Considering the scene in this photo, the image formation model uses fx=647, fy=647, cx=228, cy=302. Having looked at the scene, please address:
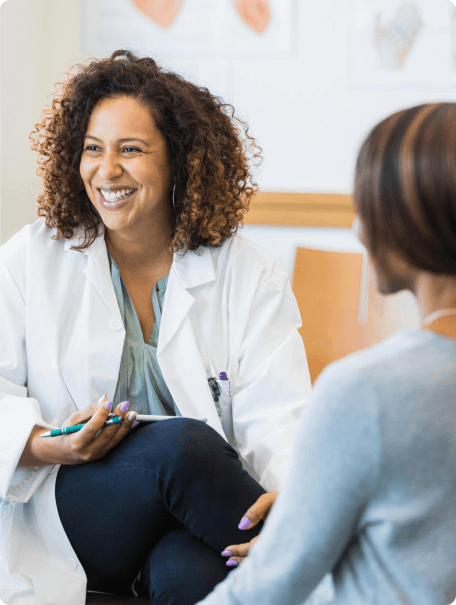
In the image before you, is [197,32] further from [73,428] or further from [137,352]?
[73,428]

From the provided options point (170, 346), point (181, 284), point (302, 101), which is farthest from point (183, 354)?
point (302, 101)

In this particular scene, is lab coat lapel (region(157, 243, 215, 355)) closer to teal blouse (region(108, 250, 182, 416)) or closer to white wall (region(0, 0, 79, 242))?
teal blouse (region(108, 250, 182, 416))

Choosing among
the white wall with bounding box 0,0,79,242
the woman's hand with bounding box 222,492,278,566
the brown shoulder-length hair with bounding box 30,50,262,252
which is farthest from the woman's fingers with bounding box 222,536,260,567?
the white wall with bounding box 0,0,79,242

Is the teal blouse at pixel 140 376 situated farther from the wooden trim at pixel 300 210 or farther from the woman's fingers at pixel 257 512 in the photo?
the wooden trim at pixel 300 210

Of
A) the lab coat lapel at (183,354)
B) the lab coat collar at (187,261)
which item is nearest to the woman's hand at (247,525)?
the lab coat lapel at (183,354)

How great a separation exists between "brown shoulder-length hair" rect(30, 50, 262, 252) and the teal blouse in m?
0.21

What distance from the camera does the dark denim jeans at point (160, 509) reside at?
3.39 feet

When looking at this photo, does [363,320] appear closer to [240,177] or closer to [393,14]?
[240,177]

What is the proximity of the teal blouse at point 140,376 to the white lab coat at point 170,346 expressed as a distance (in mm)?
32

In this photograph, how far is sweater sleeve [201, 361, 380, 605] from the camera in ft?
1.79

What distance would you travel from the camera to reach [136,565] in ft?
3.75

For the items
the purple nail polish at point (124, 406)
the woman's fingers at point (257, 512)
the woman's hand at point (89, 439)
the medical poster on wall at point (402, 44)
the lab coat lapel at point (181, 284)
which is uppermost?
the medical poster on wall at point (402, 44)

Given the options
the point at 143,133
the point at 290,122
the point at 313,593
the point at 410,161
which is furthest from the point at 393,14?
the point at 313,593

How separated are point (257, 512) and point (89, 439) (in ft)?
1.01
